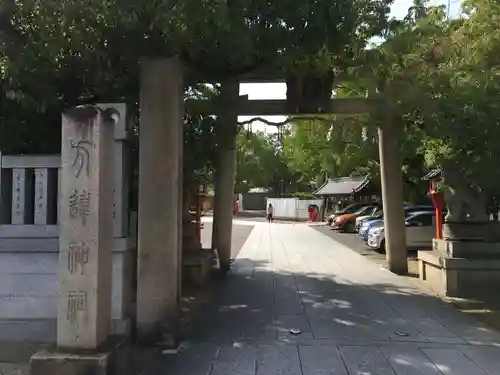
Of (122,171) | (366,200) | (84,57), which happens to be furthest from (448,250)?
(366,200)

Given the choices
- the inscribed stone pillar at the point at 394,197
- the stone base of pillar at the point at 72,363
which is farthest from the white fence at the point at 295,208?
the stone base of pillar at the point at 72,363

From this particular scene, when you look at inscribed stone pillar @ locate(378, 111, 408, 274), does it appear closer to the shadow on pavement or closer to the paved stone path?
the paved stone path

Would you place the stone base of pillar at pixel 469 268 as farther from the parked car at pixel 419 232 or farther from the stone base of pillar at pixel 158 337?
A: the parked car at pixel 419 232

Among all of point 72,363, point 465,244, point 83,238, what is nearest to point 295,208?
point 465,244

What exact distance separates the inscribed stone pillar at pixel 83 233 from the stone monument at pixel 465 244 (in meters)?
7.22

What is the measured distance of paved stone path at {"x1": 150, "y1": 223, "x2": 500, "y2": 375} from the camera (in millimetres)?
6051

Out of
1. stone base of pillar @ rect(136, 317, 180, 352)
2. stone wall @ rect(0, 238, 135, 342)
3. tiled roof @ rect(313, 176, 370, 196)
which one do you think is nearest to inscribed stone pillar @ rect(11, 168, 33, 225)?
stone wall @ rect(0, 238, 135, 342)

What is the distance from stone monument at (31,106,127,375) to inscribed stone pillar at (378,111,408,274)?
9.42 m

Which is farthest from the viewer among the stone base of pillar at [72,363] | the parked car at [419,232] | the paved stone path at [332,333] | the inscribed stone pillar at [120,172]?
the parked car at [419,232]

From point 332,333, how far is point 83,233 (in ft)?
12.2

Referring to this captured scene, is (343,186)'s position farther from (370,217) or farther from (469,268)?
(469,268)

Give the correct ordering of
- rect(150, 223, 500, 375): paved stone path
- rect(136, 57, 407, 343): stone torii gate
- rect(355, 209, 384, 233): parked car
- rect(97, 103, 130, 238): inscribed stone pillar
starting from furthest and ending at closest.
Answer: rect(355, 209, 384, 233): parked car
rect(136, 57, 407, 343): stone torii gate
rect(97, 103, 130, 238): inscribed stone pillar
rect(150, 223, 500, 375): paved stone path

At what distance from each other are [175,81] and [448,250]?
6.65 meters

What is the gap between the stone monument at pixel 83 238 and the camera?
544 cm
